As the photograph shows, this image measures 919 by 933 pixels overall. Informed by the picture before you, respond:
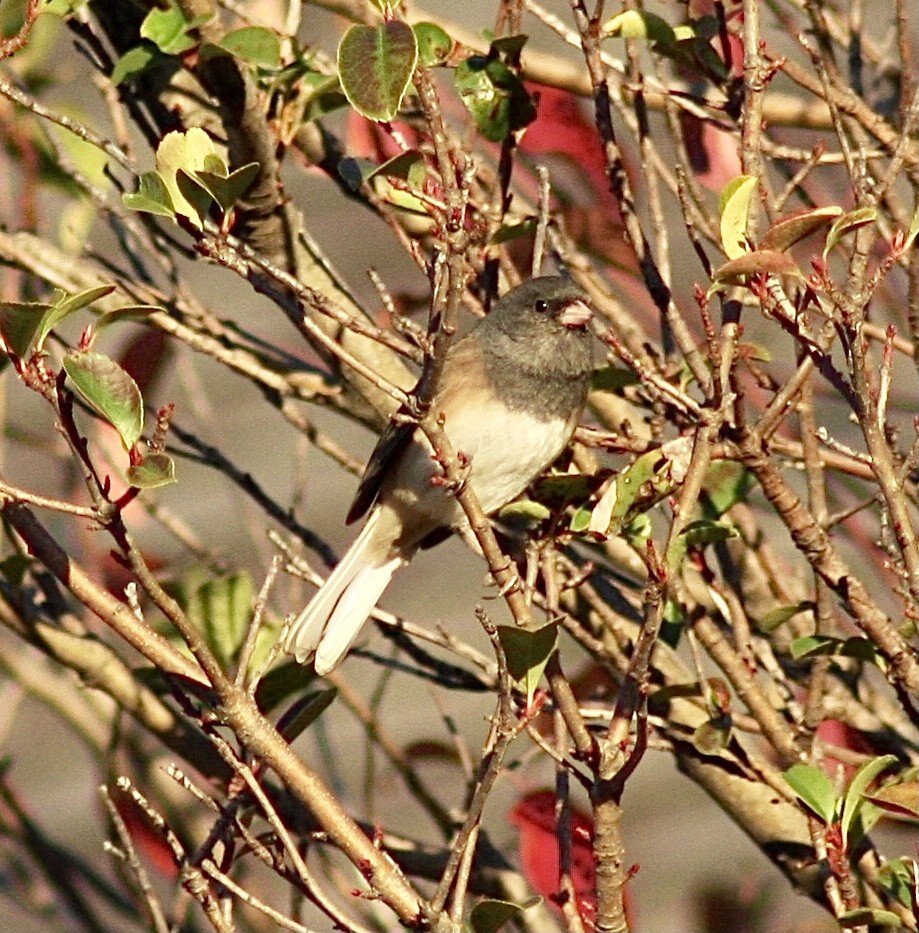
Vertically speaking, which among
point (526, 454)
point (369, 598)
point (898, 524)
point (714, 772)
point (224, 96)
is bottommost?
point (714, 772)

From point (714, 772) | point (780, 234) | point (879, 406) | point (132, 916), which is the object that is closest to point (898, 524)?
point (879, 406)

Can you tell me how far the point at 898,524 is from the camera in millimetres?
1329

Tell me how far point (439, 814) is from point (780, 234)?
1.04m

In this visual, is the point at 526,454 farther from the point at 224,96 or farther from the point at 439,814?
the point at 224,96

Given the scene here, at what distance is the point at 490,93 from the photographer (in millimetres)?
1797

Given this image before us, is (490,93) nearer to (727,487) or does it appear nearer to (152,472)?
(727,487)

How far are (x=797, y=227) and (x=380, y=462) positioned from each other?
97cm

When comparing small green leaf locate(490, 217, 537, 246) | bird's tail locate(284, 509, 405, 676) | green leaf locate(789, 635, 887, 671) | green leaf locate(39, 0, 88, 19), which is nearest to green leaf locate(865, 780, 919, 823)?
green leaf locate(789, 635, 887, 671)

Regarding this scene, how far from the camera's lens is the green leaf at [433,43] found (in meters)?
1.73

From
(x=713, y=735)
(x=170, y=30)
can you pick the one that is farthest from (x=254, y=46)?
(x=713, y=735)

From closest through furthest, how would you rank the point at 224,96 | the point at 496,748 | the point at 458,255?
the point at 458,255 < the point at 496,748 < the point at 224,96

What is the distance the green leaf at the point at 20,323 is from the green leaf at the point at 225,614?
23.8 inches

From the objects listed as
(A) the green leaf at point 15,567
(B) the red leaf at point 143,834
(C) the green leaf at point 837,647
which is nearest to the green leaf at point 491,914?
(C) the green leaf at point 837,647

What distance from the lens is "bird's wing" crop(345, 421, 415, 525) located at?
2.07m
